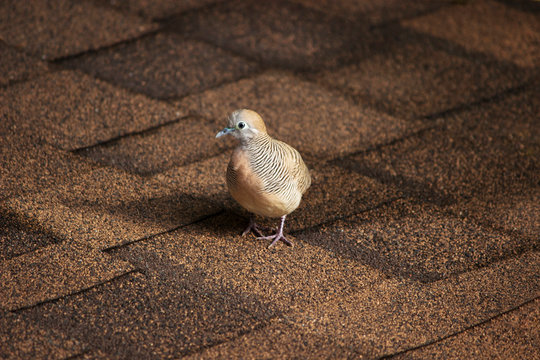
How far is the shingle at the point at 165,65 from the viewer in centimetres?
563

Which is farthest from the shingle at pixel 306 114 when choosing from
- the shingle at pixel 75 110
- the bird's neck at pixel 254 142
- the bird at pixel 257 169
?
the bird's neck at pixel 254 142

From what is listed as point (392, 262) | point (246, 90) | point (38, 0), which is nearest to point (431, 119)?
point (246, 90)

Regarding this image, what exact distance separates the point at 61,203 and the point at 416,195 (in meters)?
2.36

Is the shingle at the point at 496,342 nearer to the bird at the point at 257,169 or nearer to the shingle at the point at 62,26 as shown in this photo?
the bird at the point at 257,169

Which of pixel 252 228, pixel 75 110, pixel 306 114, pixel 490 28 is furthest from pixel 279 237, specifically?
pixel 490 28

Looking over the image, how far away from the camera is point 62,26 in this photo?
6301mm

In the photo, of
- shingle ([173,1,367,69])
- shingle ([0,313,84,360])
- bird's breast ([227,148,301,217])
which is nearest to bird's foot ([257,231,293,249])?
bird's breast ([227,148,301,217])

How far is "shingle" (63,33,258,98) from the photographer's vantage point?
563 centimetres

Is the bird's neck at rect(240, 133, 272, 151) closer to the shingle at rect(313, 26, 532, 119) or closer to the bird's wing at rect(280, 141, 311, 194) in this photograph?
the bird's wing at rect(280, 141, 311, 194)

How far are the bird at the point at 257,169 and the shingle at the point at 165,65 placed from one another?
2.02 metres

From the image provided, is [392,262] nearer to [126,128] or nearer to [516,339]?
[516,339]

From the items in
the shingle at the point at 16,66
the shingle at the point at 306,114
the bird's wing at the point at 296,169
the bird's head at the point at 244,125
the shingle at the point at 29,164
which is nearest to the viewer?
the bird's head at the point at 244,125

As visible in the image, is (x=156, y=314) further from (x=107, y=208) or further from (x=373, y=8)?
(x=373, y=8)

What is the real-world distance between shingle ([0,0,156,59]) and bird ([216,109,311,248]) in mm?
2934
